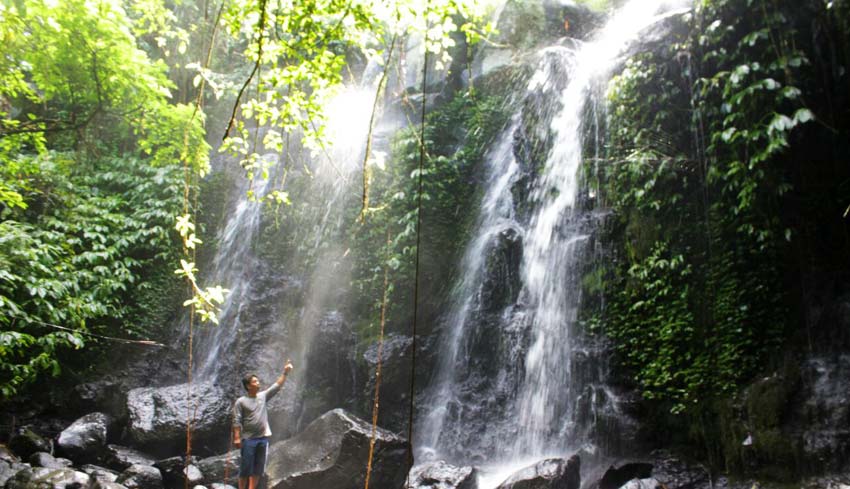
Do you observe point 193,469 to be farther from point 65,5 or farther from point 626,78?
point 626,78

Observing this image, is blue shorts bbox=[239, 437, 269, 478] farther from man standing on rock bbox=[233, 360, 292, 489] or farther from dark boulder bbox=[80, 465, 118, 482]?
dark boulder bbox=[80, 465, 118, 482]

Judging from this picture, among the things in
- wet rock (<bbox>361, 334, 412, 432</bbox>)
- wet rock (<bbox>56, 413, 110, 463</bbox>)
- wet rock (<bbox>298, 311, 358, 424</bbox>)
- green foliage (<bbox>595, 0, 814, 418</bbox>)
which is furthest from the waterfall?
green foliage (<bbox>595, 0, 814, 418</bbox>)

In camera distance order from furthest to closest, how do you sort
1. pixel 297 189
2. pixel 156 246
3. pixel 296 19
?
pixel 297 189
pixel 156 246
pixel 296 19

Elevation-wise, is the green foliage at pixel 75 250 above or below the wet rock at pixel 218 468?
above

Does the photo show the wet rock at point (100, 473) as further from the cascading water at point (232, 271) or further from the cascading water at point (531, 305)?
the cascading water at point (531, 305)

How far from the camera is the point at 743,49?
264 inches

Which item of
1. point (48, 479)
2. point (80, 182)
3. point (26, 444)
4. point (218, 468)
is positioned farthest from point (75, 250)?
point (218, 468)

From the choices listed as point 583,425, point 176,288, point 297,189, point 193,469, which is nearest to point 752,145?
point 583,425

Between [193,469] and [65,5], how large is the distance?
6.69 metres

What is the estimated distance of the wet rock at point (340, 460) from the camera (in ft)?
22.5

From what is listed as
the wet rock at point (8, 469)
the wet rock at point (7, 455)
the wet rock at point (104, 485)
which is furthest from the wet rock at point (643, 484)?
the wet rock at point (7, 455)

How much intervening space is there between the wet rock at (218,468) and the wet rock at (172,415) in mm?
815

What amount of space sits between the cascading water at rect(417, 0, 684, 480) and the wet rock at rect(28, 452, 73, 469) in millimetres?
5200

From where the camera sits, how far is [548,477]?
5.96m
